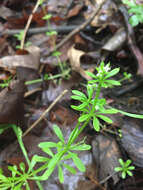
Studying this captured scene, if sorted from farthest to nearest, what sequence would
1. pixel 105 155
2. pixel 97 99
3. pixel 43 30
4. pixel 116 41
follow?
pixel 43 30, pixel 116 41, pixel 105 155, pixel 97 99

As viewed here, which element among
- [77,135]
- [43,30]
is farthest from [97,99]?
[43,30]

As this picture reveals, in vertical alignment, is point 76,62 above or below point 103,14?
below

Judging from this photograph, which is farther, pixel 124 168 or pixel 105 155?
pixel 105 155

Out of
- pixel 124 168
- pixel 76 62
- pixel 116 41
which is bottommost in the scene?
pixel 124 168

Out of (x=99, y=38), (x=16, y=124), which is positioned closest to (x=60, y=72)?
(x=99, y=38)

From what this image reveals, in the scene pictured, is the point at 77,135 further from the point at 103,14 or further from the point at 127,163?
the point at 103,14

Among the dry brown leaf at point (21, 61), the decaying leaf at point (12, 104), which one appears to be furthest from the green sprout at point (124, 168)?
the dry brown leaf at point (21, 61)

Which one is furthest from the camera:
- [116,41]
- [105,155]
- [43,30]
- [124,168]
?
[43,30]

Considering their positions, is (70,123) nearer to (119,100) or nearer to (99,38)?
(119,100)

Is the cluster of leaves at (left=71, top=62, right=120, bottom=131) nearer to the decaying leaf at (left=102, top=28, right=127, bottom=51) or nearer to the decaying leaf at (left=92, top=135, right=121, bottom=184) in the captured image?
the decaying leaf at (left=92, top=135, right=121, bottom=184)

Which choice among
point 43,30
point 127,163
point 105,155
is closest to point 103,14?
point 43,30
